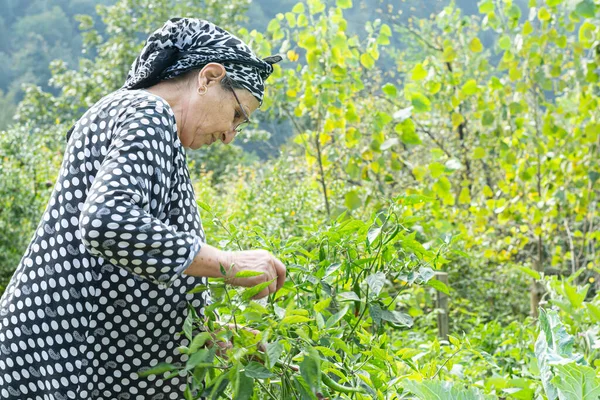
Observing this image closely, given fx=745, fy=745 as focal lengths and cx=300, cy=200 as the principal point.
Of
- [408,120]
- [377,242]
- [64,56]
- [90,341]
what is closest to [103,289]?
[90,341]

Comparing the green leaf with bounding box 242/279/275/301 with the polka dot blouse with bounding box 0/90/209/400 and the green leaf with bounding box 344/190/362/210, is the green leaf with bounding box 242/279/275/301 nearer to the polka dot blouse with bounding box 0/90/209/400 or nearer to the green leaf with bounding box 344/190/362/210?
the polka dot blouse with bounding box 0/90/209/400

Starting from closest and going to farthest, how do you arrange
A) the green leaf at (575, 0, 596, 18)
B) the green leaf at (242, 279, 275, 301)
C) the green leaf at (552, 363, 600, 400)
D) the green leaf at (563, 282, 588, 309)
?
the green leaf at (552, 363, 600, 400) → the green leaf at (242, 279, 275, 301) → the green leaf at (563, 282, 588, 309) → the green leaf at (575, 0, 596, 18)

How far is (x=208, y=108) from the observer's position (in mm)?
Result: 1532

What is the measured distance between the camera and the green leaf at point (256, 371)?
3.91 feet

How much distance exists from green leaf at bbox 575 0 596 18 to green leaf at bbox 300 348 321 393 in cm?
274

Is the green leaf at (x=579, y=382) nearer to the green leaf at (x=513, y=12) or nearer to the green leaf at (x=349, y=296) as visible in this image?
the green leaf at (x=349, y=296)

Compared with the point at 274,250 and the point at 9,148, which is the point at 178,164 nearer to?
the point at 274,250

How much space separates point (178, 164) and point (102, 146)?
15 centimetres

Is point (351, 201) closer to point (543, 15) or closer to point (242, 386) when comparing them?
point (543, 15)

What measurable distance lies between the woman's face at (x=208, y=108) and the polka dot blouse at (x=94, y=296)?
0.11 metres

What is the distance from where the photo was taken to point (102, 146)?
1.37m

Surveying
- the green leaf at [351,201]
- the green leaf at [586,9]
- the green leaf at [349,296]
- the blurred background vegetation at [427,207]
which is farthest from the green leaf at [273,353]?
the green leaf at [586,9]

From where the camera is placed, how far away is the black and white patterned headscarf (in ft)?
4.99

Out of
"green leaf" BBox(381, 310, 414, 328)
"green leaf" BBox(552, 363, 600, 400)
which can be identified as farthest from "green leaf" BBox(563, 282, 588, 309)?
"green leaf" BBox(552, 363, 600, 400)
